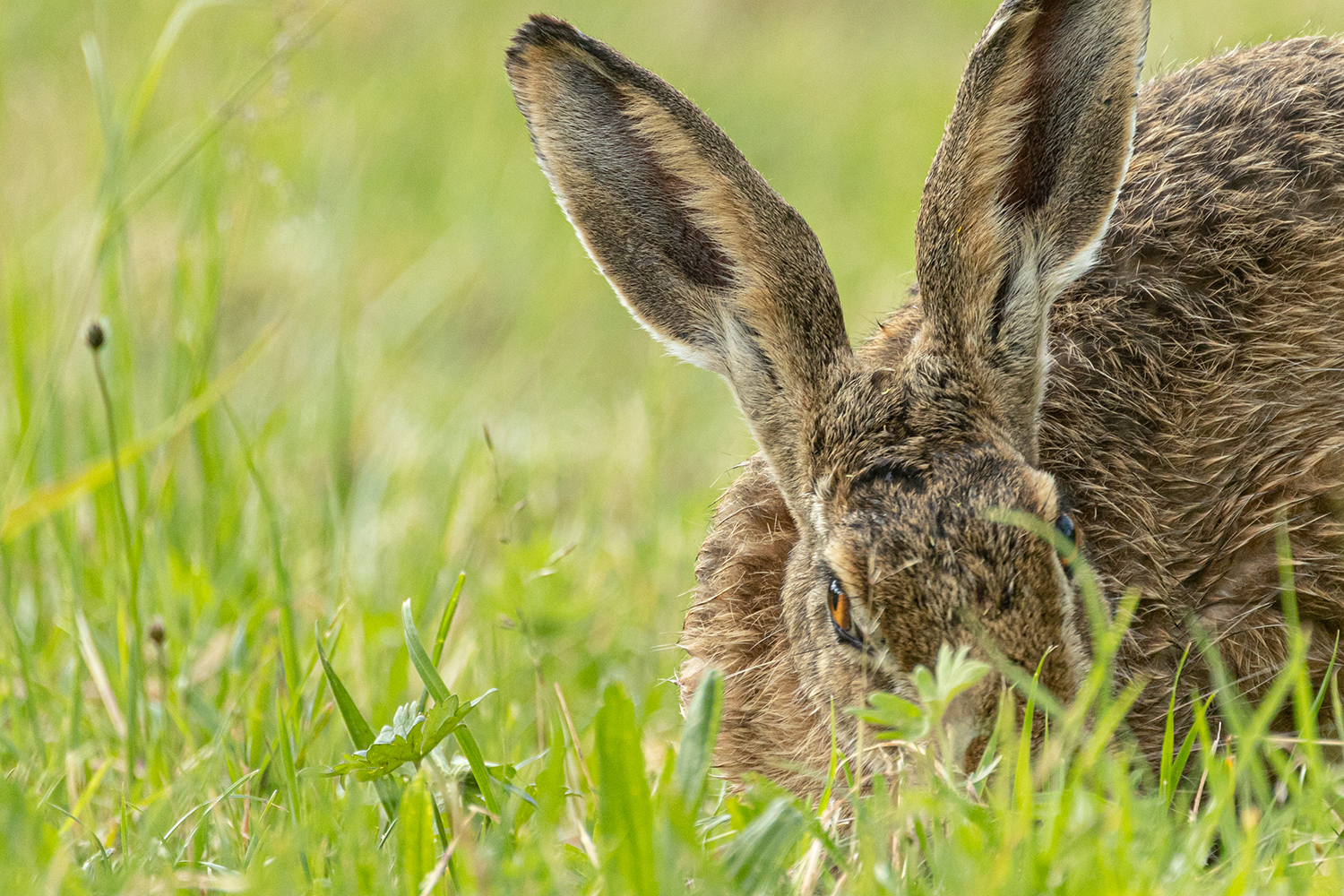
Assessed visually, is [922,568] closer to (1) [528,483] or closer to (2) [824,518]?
(2) [824,518]

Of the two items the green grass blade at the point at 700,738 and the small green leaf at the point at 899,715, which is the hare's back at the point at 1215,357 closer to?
the small green leaf at the point at 899,715

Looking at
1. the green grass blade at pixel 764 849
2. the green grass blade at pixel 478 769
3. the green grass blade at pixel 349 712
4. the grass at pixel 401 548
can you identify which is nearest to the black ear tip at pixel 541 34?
the grass at pixel 401 548

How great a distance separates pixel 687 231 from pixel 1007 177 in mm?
814

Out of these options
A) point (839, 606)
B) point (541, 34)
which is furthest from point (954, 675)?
point (541, 34)

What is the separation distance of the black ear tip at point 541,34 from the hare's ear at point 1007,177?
2.97 ft

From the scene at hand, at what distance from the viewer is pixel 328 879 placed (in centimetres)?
246

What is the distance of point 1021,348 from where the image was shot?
11.6ft

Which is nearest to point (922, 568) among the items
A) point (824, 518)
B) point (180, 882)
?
point (824, 518)

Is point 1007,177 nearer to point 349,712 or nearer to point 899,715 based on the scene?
point 899,715

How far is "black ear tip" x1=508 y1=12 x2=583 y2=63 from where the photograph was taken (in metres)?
3.41

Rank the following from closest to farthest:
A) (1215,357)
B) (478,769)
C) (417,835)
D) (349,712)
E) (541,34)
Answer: (417,835)
(478,769)
(349,712)
(541,34)
(1215,357)

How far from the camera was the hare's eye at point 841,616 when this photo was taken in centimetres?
315

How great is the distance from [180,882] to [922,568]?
1.48 metres

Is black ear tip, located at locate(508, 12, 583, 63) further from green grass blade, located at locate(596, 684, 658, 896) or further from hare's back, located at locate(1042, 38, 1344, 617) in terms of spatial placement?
green grass blade, located at locate(596, 684, 658, 896)
